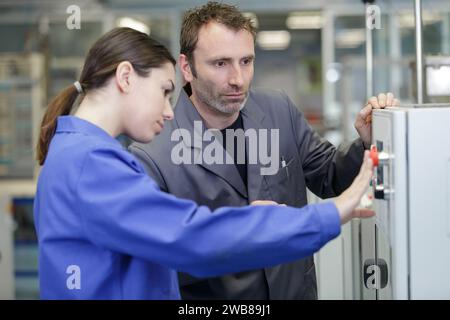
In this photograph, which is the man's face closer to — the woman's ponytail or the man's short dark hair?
the man's short dark hair

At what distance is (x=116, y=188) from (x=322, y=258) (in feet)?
3.69

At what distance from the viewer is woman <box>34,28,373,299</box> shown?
909 millimetres

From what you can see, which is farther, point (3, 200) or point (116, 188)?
point (3, 200)

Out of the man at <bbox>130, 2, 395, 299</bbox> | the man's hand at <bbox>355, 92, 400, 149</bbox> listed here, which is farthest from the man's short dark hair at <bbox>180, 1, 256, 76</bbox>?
the man's hand at <bbox>355, 92, 400, 149</bbox>

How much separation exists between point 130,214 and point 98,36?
460 cm

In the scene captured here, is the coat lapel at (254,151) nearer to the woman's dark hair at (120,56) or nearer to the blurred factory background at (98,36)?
the blurred factory background at (98,36)

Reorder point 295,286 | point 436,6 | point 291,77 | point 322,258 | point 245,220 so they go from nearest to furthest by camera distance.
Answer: point 245,220, point 295,286, point 322,258, point 436,6, point 291,77

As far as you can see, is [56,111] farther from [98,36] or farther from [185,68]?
[98,36]

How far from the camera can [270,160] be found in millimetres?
1423

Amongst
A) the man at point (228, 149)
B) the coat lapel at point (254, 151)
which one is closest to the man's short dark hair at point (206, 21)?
the man at point (228, 149)

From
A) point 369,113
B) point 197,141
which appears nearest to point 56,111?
point 197,141

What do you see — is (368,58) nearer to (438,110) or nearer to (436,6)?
(438,110)
